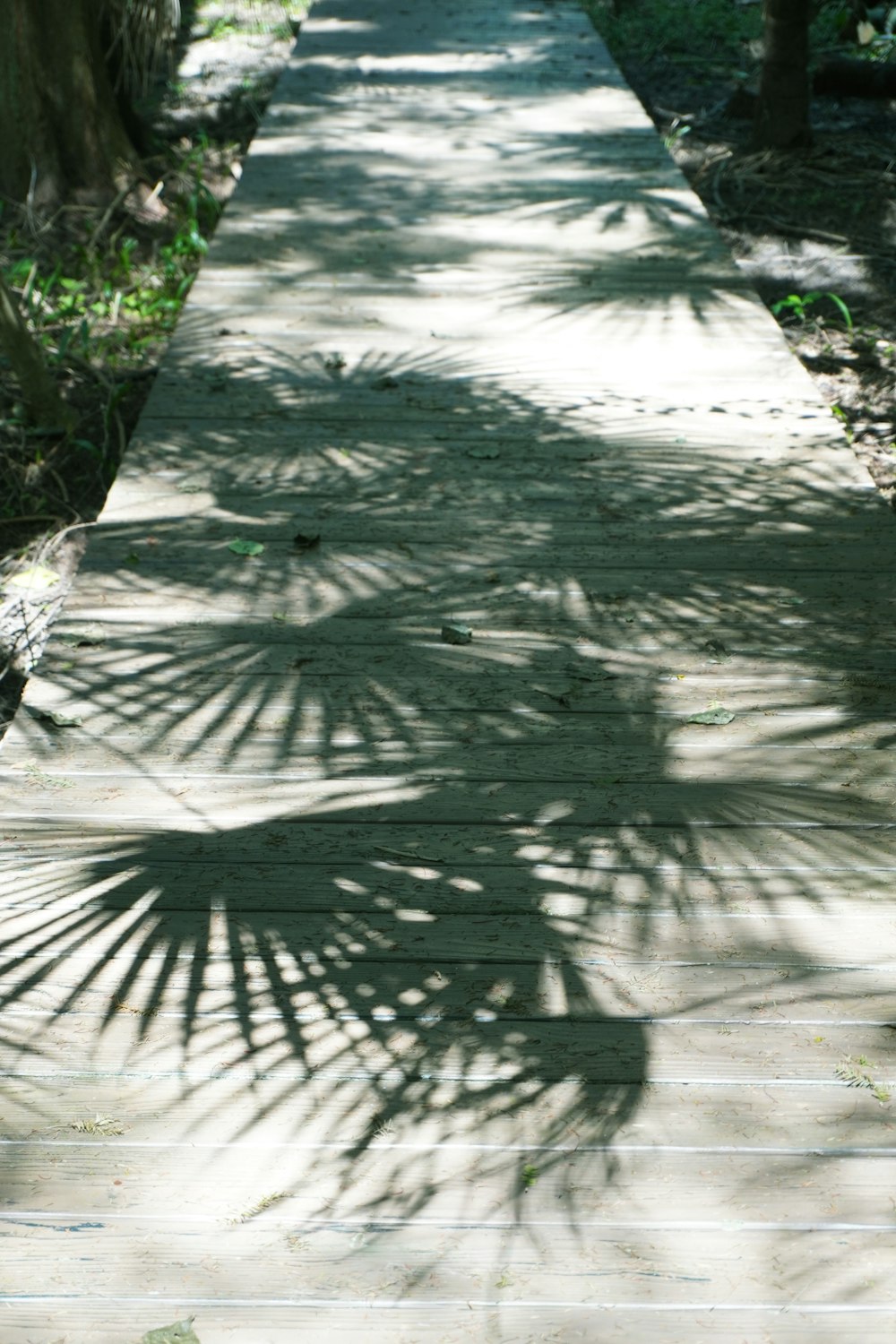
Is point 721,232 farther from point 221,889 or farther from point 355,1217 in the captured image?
point 355,1217

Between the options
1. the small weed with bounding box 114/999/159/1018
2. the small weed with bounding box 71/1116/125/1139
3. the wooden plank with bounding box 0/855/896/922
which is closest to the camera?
the small weed with bounding box 71/1116/125/1139

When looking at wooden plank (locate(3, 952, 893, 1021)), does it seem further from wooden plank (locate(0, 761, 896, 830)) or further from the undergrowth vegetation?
the undergrowth vegetation

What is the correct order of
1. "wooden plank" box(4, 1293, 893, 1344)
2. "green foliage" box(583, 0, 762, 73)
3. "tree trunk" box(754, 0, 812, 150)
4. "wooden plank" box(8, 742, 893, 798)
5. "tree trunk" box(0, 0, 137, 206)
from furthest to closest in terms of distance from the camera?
1. "green foliage" box(583, 0, 762, 73)
2. "tree trunk" box(754, 0, 812, 150)
3. "tree trunk" box(0, 0, 137, 206)
4. "wooden plank" box(8, 742, 893, 798)
5. "wooden plank" box(4, 1293, 893, 1344)

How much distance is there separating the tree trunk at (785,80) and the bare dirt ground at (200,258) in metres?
0.10

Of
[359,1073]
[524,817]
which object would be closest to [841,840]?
[524,817]

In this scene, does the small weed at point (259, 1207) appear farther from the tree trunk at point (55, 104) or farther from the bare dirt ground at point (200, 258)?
the tree trunk at point (55, 104)

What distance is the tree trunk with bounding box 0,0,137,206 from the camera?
5.52m

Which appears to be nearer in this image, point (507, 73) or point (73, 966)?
point (73, 966)

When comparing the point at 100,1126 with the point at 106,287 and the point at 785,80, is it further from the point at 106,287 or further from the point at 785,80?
the point at 785,80

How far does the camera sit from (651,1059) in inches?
75.7

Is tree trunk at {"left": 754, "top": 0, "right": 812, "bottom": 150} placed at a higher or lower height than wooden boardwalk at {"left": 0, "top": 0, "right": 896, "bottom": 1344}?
higher

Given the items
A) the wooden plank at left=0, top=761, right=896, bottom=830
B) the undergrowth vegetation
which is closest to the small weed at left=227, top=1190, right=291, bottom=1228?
the wooden plank at left=0, top=761, right=896, bottom=830

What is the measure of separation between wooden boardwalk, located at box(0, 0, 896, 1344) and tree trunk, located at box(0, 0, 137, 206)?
81.5 inches

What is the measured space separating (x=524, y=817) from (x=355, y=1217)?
0.85 m
